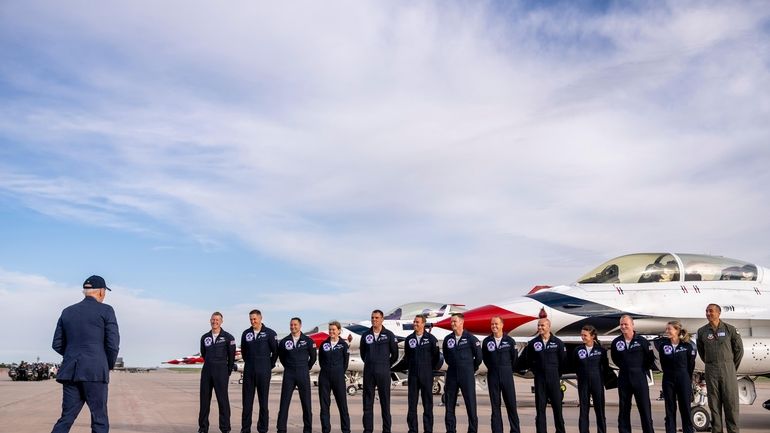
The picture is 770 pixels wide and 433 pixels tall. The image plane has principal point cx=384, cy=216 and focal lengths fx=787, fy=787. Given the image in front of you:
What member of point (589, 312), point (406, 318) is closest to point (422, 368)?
point (589, 312)

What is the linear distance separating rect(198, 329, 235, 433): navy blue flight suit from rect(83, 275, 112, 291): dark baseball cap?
2.79 m

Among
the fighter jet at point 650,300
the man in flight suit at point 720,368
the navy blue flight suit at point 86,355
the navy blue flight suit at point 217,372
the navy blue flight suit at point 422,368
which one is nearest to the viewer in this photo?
the navy blue flight suit at point 86,355

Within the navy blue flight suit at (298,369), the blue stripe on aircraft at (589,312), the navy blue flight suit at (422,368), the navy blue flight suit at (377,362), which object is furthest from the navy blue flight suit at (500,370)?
the blue stripe on aircraft at (589,312)

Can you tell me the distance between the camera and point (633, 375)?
31.9ft

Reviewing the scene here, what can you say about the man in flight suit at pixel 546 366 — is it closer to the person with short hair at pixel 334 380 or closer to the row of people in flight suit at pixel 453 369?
the row of people in flight suit at pixel 453 369

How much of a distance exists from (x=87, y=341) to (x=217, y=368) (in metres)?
2.97

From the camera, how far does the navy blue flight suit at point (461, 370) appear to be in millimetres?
9844

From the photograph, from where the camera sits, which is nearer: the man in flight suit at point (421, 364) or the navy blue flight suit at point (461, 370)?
the navy blue flight suit at point (461, 370)

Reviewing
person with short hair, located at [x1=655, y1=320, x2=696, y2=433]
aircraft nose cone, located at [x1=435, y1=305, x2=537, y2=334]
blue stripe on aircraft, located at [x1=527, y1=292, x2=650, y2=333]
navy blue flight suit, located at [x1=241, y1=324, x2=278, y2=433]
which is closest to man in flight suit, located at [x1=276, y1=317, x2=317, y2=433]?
navy blue flight suit, located at [x1=241, y1=324, x2=278, y2=433]

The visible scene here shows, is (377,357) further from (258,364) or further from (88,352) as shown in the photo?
(88,352)

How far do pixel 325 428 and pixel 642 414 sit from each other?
12.9 ft

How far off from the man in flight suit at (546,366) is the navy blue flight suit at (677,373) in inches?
49.9

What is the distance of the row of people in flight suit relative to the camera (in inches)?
385

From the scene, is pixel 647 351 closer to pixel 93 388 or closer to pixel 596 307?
pixel 596 307
